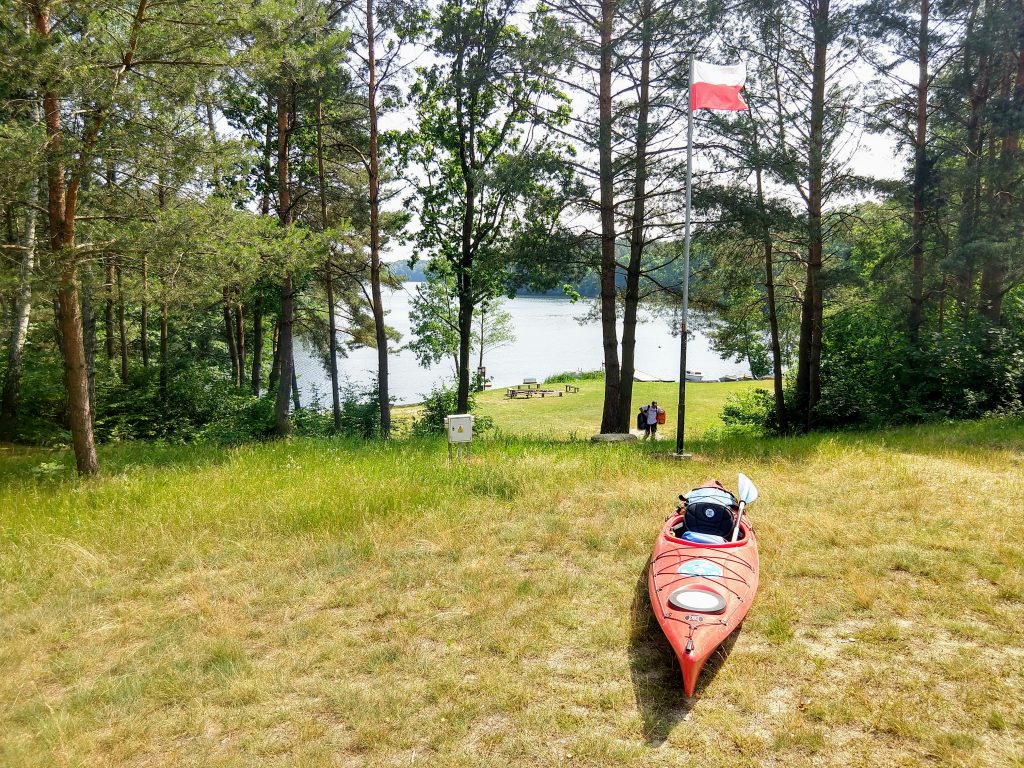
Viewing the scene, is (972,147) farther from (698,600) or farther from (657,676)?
(657,676)

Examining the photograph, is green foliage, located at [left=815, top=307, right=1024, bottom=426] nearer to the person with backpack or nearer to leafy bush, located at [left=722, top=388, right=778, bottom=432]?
leafy bush, located at [left=722, top=388, right=778, bottom=432]

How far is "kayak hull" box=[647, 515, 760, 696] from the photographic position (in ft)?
12.6

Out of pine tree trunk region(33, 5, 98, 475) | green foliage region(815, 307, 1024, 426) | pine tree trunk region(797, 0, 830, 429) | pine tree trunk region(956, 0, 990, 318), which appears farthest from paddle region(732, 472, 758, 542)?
green foliage region(815, 307, 1024, 426)

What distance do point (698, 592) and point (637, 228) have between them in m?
10.8

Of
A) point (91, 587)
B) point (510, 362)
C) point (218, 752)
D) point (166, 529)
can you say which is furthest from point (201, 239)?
point (510, 362)

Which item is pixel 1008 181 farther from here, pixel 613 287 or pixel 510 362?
pixel 510 362

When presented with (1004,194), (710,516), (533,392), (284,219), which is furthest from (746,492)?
(533,392)

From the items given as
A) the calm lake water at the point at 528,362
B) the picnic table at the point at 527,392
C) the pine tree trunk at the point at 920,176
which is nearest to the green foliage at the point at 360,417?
the calm lake water at the point at 528,362

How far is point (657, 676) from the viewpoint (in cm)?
409

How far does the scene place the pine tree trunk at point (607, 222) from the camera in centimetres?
1222

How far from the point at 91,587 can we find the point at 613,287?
36.6ft

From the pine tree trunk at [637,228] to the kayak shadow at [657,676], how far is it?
965 cm

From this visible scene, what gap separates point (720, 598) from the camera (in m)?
4.25

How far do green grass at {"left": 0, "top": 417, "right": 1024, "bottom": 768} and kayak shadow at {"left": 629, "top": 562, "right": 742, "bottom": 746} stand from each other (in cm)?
2
